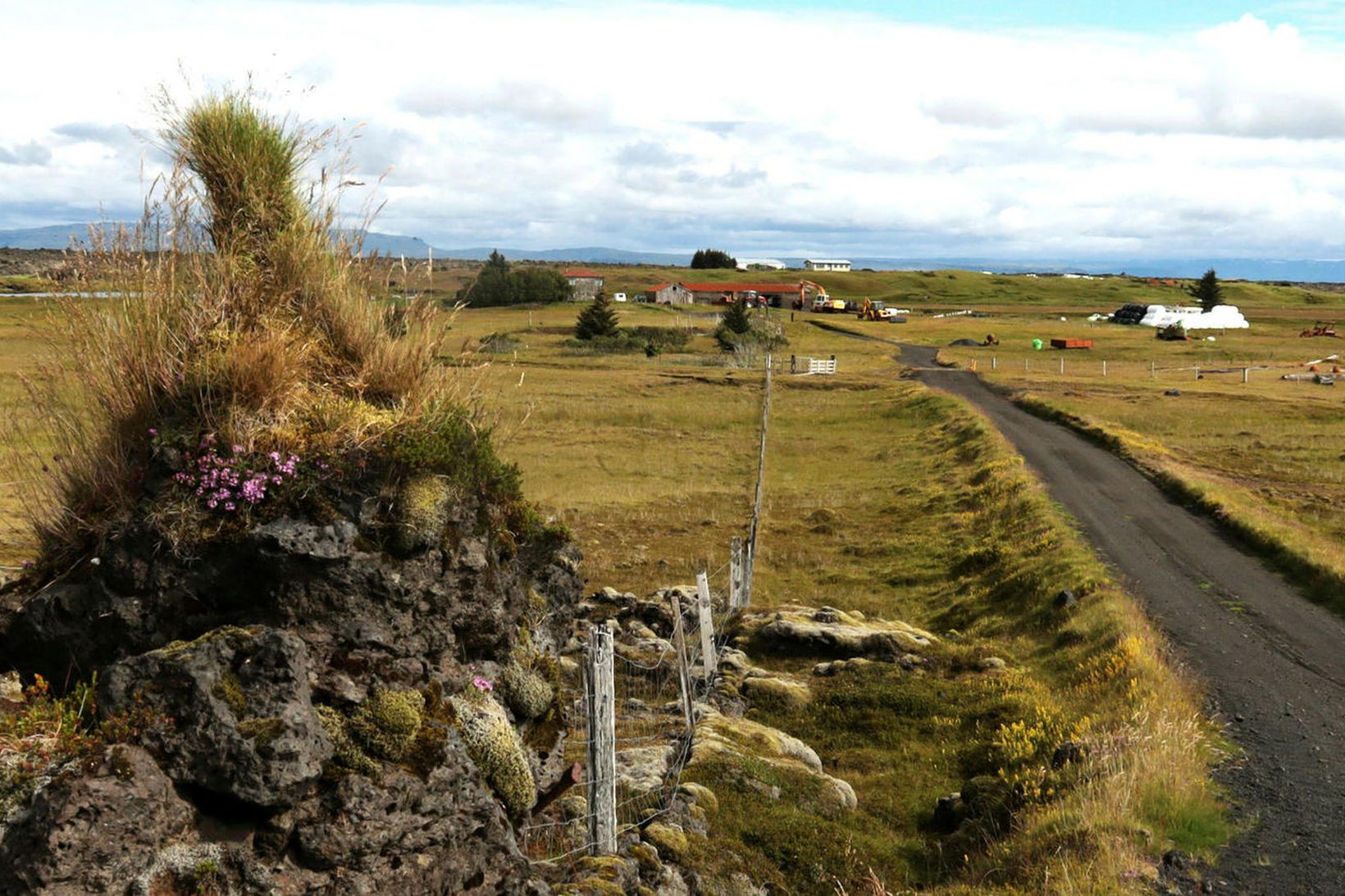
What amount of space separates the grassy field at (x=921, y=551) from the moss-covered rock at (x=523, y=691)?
226 cm

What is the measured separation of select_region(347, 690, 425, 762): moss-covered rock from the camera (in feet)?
25.7

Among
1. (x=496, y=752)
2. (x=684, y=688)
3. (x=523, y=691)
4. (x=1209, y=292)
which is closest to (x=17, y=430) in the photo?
(x=523, y=691)

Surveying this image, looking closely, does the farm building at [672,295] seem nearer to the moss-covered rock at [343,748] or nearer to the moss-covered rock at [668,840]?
the moss-covered rock at [668,840]

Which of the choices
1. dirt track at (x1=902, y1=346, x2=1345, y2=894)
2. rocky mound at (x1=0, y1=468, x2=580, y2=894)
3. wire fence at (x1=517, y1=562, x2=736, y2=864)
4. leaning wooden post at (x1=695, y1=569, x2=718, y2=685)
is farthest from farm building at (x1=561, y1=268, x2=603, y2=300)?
rocky mound at (x1=0, y1=468, x2=580, y2=894)

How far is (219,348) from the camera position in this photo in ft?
29.3

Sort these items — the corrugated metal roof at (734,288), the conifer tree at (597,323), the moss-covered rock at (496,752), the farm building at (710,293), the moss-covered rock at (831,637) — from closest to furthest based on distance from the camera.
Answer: the moss-covered rock at (496,752) < the moss-covered rock at (831,637) < the conifer tree at (597,323) < the farm building at (710,293) < the corrugated metal roof at (734,288)

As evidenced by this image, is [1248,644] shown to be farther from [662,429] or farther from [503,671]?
[662,429]

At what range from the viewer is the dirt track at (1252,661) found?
1127cm

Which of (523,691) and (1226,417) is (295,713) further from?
(1226,417)

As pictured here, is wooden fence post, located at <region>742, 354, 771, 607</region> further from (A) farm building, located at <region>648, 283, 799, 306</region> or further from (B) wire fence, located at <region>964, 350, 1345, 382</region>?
(A) farm building, located at <region>648, 283, 799, 306</region>

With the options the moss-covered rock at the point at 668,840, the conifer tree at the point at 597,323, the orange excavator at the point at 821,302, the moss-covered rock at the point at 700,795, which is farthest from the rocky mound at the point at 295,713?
the orange excavator at the point at 821,302

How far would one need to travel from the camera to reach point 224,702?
700 centimetres

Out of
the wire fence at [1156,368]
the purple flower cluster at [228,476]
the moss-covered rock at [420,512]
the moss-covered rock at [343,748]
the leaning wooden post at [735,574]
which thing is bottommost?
the leaning wooden post at [735,574]

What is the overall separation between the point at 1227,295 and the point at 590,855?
698 ft
